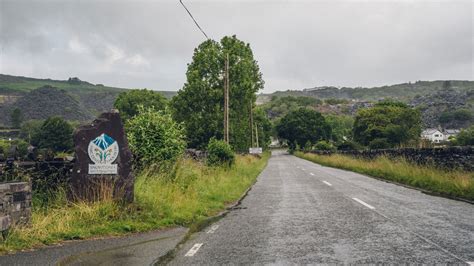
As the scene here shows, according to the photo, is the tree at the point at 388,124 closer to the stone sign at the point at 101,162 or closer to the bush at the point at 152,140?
the bush at the point at 152,140

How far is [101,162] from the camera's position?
9539 mm

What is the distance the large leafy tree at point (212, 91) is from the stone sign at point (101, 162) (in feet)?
110

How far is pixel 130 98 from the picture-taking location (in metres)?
75.5

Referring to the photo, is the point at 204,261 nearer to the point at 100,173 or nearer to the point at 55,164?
the point at 100,173

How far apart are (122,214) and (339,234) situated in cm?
464

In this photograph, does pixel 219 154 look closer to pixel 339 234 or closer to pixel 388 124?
pixel 339 234

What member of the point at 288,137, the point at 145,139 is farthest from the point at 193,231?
the point at 288,137

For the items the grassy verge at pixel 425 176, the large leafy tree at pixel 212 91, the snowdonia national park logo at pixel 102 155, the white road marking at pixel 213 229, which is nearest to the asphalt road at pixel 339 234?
the white road marking at pixel 213 229

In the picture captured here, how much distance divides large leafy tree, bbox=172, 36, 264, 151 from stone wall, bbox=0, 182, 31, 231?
35780mm

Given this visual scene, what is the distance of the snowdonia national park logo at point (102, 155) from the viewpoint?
31.2 feet

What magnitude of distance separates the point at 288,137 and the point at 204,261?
115 m

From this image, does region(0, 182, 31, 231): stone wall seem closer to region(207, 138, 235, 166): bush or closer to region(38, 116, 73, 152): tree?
region(207, 138, 235, 166): bush

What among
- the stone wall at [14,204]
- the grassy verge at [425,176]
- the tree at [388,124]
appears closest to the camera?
the stone wall at [14,204]

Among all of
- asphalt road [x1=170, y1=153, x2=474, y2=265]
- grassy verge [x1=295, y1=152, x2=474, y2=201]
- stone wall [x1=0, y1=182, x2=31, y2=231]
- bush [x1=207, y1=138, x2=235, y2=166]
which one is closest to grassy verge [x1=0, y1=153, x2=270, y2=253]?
stone wall [x1=0, y1=182, x2=31, y2=231]
